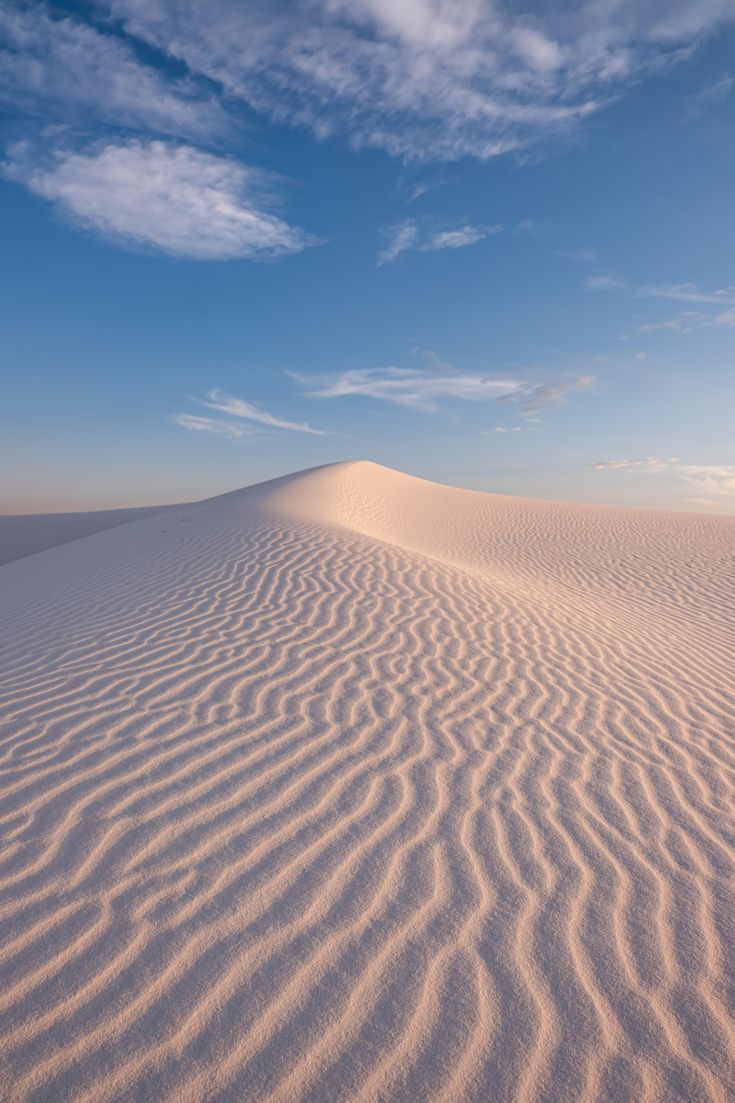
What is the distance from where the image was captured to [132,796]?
3998mm

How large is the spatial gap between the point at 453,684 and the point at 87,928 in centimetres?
391

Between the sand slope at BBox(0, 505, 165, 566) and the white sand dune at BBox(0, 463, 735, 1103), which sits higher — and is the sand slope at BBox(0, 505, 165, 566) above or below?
above

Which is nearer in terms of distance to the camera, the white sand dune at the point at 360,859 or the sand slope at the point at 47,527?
the white sand dune at the point at 360,859

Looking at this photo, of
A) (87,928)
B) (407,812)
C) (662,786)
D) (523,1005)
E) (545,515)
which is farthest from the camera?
(545,515)

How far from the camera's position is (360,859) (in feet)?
11.3

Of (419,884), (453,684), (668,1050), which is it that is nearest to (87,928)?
(419,884)

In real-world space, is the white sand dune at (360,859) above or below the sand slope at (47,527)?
below

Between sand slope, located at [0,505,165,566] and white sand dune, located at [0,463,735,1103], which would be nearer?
white sand dune, located at [0,463,735,1103]

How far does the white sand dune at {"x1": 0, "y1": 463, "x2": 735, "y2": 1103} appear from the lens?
2.38 metres

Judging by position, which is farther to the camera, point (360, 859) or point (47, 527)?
point (47, 527)

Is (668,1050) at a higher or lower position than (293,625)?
lower

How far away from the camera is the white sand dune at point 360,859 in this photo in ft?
7.81

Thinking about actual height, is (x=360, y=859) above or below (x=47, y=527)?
below

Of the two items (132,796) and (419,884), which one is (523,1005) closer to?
(419,884)
